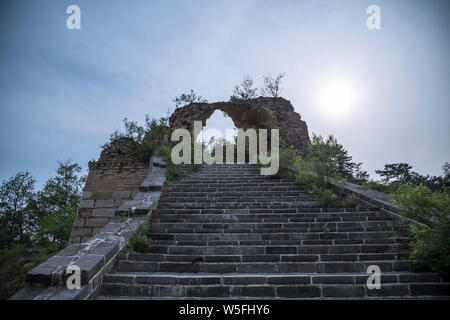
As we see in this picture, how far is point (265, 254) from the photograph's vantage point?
3.79 meters

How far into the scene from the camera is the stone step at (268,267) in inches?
132

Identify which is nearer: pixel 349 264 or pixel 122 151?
pixel 349 264

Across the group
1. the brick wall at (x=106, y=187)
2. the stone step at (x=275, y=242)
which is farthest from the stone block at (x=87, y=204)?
the stone step at (x=275, y=242)

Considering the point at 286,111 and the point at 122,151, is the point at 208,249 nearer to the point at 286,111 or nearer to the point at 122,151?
the point at 122,151

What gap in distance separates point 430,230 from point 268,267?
7.29 ft

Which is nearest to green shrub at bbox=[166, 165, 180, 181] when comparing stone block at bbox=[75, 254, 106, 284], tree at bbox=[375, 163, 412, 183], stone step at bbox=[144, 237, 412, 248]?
stone step at bbox=[144, 237, 412, 248]

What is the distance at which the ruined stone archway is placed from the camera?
46.4 ft

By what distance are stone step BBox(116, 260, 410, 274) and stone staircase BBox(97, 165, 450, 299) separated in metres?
0.01

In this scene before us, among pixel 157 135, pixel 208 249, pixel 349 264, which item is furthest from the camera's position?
pixel 157 135

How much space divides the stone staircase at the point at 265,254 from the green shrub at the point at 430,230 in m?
0.18

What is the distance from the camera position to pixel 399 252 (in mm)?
3699

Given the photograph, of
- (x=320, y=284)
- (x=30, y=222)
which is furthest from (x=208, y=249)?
(x=30, y=222)

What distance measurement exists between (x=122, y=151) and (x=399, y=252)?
29.8ft

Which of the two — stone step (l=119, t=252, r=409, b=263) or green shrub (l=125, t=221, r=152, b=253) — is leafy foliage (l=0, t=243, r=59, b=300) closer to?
green shrub (l=125, t=221, r=152, b=253)
